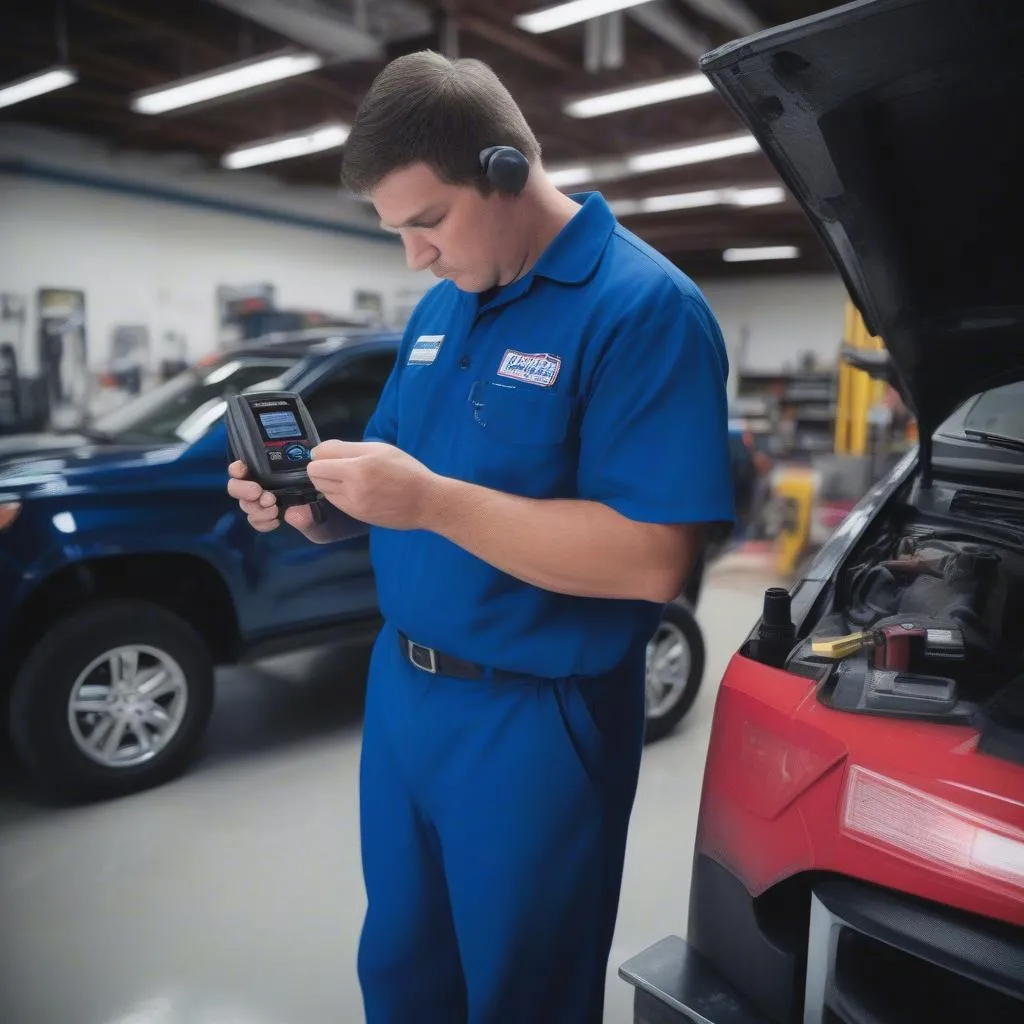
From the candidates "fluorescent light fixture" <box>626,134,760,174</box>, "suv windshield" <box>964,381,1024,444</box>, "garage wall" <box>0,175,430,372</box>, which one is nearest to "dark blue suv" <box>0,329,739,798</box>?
"suv windshield" <box>964,381,1024,444</box>

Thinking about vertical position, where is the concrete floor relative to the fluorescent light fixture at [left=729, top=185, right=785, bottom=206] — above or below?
→ below

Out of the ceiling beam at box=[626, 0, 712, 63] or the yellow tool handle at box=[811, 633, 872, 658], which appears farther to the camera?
the ceiling beam at box=[626, 0, 712, 63]

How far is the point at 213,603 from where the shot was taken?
289 centimetres

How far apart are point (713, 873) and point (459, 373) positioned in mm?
736

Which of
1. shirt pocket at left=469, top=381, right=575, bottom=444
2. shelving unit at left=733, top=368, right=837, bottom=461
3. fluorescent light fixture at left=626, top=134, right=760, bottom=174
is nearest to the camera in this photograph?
shirt pocket at left=469, top=381, right=575, bottom=444

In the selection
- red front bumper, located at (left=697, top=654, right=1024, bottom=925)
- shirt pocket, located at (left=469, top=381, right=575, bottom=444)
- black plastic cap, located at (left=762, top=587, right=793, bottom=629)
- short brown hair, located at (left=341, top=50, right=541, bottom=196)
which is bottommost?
red front bumper, located at (left=697, top=654, right=1024, bottom=925)

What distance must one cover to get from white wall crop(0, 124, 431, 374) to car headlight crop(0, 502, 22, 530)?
7099 millimetres

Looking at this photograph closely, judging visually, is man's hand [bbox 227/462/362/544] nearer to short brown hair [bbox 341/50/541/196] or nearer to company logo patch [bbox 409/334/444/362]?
company logo patch [bbox 409/334/444/362]

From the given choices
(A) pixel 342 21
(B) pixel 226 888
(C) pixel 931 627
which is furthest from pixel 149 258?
(C) pixel 931 627

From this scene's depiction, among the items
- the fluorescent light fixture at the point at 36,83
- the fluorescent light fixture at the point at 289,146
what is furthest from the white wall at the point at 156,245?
the fluorescent light fixture at the point at 36,83

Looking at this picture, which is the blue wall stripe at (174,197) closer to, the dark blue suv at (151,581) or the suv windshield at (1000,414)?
the dark blue suv at (151,581)

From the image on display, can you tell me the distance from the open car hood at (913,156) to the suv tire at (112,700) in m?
2.20

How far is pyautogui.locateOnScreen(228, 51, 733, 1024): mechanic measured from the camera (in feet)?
3.28

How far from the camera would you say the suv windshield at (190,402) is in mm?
2951
